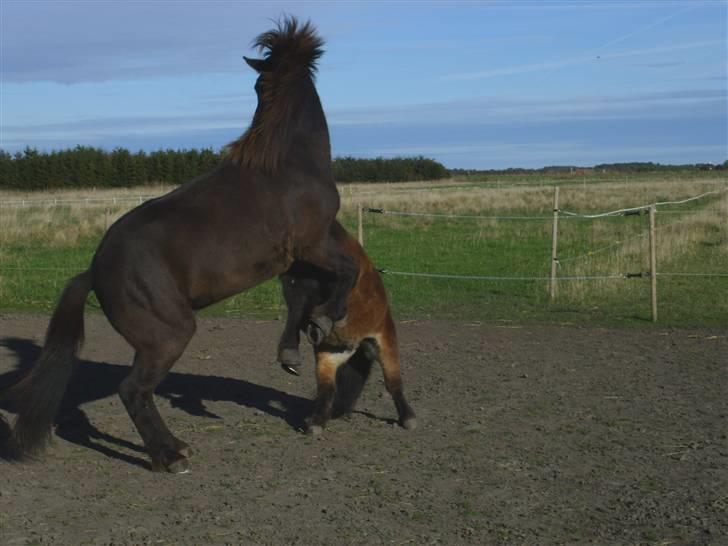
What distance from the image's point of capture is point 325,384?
6.54m

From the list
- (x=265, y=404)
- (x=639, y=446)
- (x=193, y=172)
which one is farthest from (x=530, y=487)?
(x=193, y=172)

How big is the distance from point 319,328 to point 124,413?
2.08 meters

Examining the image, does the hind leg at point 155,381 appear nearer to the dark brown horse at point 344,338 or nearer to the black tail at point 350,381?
the dark brown horse at point 344,338

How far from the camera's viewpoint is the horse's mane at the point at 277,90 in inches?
225

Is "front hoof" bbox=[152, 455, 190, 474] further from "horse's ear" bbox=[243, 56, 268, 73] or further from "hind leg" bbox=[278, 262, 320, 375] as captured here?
"horse's ear" bbox=[243, 56, 268, 73]

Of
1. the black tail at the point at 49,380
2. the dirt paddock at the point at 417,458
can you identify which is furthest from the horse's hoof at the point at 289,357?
the black tail at the point at 49,380

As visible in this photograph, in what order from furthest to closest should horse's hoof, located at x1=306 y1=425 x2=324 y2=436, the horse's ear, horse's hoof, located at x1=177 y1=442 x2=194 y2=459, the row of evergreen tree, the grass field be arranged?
the row of evergreen tree → the grass field → horse's hoof, located at x1=306 y1=425 x2=324 y2=436 → the horse's ear → horse's hoof, located at x1=177 y1=442 x2=194 y2=459

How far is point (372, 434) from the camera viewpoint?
21.3 feet

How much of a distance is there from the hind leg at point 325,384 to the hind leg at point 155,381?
1.07 meters

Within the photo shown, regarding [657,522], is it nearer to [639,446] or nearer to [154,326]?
[639,446]

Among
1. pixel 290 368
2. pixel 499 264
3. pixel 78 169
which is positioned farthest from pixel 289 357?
pixel 78 169

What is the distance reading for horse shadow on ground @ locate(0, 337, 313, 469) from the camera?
649 cm

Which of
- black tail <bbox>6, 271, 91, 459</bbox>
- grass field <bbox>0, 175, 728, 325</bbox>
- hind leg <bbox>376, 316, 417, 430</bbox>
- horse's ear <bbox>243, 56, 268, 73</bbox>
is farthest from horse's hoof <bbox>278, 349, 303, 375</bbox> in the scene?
grass field <bbox>0, 175, 728, 325</bbox>

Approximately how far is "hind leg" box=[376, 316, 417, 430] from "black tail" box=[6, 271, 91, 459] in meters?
2.03
